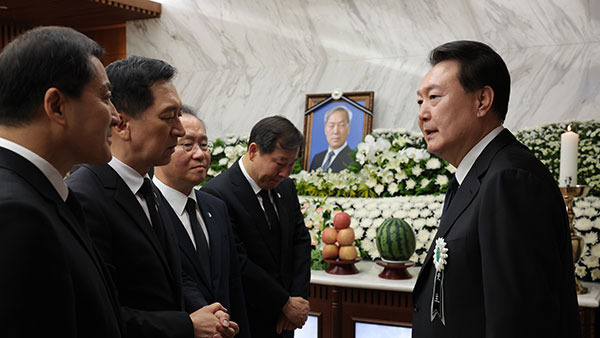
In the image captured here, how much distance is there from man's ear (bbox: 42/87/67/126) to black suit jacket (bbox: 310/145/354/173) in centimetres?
409

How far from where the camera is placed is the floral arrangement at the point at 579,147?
375cm

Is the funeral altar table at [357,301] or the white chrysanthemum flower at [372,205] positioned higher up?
the white chrysanthemum flower at [372,205]

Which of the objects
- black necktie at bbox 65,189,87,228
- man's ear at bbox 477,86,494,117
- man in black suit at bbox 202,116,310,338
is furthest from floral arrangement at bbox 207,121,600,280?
black necktie at bbox 65,189,87,228

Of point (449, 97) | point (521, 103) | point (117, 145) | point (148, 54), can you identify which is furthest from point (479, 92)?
point (148, 54)

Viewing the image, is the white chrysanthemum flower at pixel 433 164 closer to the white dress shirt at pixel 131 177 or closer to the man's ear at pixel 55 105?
the white dress shirt at pixel 131 177

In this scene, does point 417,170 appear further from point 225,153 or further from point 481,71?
point 481,71

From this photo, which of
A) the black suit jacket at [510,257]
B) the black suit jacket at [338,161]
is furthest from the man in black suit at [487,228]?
the black suit jacket at [338,161]

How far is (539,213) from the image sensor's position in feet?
4.78

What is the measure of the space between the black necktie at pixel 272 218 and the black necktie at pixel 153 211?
3.93ft

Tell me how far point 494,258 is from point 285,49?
15.8ft

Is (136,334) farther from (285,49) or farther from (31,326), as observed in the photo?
(285,49)

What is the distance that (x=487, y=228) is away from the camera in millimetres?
1499

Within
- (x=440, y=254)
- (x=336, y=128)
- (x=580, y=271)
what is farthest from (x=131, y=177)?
(x=336, y=128)

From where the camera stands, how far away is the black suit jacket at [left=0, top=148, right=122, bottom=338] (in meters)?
0.92
